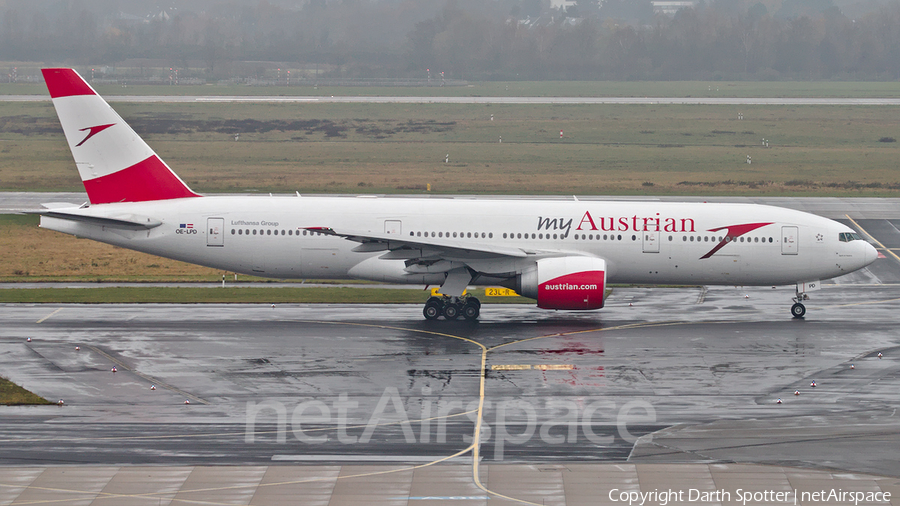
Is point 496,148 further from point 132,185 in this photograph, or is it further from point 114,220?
point 114,220

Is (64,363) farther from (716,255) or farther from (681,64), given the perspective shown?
(681,64)

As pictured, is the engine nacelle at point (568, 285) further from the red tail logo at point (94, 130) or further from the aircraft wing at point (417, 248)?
the red tail logo at point (94, 130)

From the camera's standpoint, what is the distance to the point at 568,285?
31.8 metres

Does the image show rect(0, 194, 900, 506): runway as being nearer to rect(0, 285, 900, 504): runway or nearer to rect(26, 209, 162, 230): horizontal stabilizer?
rect(0, 285, 900, 504): runway

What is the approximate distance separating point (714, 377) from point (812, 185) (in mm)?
47840

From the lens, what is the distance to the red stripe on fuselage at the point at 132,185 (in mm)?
34438

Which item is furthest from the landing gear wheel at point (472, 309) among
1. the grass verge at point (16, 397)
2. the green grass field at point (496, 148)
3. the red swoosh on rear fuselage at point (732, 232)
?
the green grass field at point (496, 148)

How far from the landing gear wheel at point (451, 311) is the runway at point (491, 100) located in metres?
93.0

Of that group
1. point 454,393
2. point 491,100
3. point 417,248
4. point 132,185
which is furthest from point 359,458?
point 491,100

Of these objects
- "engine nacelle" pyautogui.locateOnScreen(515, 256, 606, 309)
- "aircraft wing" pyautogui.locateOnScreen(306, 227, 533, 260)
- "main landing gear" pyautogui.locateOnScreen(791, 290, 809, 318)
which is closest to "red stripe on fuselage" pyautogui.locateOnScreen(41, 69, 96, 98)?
"aircraft wing" pyautogui.locateOnScreen(306, 227, 533, 260)

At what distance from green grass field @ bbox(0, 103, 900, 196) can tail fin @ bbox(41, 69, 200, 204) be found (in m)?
29.4

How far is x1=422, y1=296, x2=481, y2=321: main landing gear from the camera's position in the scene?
3353cm

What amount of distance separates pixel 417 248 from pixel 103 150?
1247 centimetres

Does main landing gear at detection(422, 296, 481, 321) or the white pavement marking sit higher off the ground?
main landing gear at detection(422, 296, 481, 321)
